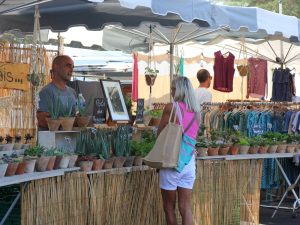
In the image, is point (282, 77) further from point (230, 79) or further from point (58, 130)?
point (58, 130)

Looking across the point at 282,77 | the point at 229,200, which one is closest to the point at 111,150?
the point at 229,200

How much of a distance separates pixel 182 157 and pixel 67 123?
3.37ft

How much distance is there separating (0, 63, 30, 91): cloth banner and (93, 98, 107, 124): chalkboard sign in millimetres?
1541

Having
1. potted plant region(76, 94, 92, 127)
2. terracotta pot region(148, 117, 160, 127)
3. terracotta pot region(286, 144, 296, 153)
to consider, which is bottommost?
terracotta pot region(286, 144, 296, 153)

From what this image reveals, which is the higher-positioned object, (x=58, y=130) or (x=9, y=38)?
(x=9, y=38)

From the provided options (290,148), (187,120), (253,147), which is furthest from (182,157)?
(290,148)

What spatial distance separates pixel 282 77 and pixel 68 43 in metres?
3.75

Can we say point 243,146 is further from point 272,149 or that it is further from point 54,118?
point 54,118

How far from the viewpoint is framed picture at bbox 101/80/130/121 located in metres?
6.46

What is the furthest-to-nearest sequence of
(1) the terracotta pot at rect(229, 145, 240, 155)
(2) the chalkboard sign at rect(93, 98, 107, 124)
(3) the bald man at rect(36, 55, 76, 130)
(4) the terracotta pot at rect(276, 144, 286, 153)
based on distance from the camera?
(4) the terracotta pot at rect(276, 144, 286, 153), (1) the terracotta pot at rect(229, 145, 240, 155), (2) the chalkboard sign at rect(93, 98, 107, 124), (3) the bald man at rect(36, 55, 76, 130)

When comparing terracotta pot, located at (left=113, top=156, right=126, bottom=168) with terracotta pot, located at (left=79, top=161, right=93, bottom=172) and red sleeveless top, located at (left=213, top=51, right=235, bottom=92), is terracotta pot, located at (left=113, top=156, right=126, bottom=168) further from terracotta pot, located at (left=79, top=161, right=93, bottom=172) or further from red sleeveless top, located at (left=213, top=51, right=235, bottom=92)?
red sleeveless top, located at (left=213, top=51, right=235, bottom=92)

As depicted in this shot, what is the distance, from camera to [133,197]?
5961 mm

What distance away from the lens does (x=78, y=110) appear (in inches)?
238

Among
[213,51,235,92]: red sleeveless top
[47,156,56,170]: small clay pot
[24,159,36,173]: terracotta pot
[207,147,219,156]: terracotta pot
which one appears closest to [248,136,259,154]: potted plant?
[207,147,219,156]: terracotta pot
